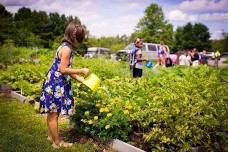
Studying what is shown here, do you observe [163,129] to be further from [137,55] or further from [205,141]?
[137,55]

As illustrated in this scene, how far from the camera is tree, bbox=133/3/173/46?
2613 inches

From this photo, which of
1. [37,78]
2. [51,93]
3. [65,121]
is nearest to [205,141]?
[51,93]

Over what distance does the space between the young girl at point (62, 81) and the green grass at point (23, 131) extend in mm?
269

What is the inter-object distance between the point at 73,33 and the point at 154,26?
6247cm

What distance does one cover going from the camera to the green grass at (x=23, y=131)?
592 centimetres

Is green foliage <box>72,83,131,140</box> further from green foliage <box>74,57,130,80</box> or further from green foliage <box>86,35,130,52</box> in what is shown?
green foliage <box>86,35,130,52</box>

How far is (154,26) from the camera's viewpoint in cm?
6762

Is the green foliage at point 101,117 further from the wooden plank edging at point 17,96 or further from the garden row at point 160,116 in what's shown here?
the wooden plank edging at point 17,96

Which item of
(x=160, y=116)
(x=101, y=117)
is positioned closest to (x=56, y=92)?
(x=101, y=117)

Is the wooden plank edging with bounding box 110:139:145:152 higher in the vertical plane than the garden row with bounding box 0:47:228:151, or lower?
lower

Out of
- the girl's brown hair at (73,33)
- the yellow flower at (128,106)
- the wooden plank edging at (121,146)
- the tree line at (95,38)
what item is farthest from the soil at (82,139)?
the tree line at (95,38)

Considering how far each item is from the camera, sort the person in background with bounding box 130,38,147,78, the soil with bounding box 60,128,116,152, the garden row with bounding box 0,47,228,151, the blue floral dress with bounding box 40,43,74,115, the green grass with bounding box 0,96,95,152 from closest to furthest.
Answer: the garden row with bounding box 0,47,228,151, the green grass with bounding box 0,96,95,152, the blue floral dress with bounding box 40,43,74,115, the soil with bounding box 60,128,116,152, the person in background with bounding box 130,38,147,78

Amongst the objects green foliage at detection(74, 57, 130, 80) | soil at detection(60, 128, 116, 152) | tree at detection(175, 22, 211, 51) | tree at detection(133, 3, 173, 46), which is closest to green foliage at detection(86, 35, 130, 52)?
tree at detection(175, 22, 211, 51)

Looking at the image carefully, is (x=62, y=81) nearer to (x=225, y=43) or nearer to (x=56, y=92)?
(x=56, y=92)
